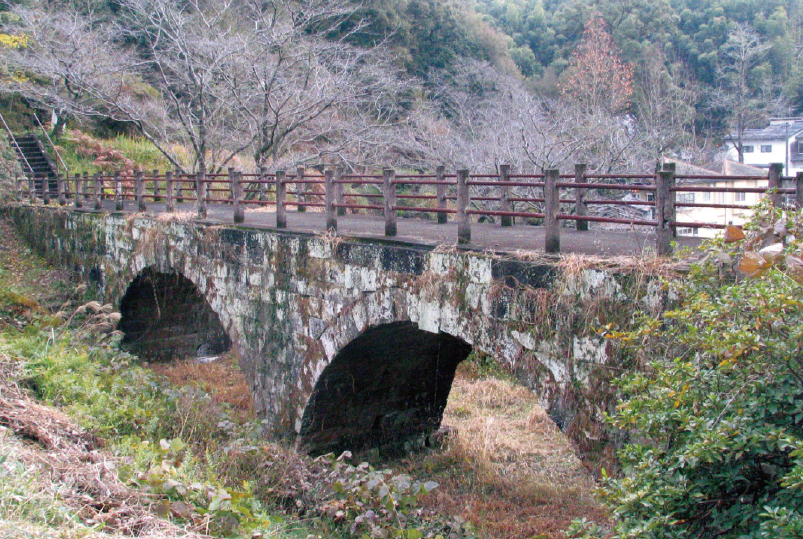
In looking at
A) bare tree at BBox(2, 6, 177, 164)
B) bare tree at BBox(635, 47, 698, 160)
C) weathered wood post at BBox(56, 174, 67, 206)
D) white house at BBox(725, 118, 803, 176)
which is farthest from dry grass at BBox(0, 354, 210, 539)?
white house at BBox(725, 118, 803, 176)

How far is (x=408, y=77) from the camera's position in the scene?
26.5 metres

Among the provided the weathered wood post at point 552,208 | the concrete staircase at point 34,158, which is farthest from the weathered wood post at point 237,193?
the concrete staircase at point 34,158

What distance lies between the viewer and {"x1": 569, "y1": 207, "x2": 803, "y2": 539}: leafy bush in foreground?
3437 mm

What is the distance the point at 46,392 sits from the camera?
6840 millimetres

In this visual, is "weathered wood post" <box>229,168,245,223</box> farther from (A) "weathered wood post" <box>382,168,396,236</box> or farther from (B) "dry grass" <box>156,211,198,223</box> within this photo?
(A) "weathered wood post" <box>382,168,396,236</box>

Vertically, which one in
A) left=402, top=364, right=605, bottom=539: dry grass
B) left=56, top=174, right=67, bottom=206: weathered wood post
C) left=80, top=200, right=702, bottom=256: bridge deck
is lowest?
left=402, top=364, right=605, bottom=539: dry grass

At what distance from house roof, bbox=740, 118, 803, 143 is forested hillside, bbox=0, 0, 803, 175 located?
0.56 meters

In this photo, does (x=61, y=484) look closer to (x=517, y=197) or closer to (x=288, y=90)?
(x=517, y=197)

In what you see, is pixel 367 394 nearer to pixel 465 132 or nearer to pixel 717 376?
pixel 717 376

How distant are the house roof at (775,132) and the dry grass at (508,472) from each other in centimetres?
2350

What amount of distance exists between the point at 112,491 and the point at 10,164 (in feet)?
56.1

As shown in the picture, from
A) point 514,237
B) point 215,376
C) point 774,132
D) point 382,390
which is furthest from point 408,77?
point 514,237

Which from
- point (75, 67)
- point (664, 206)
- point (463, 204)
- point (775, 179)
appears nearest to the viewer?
point (775, 179)

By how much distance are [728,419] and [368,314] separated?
4374 millimetres
